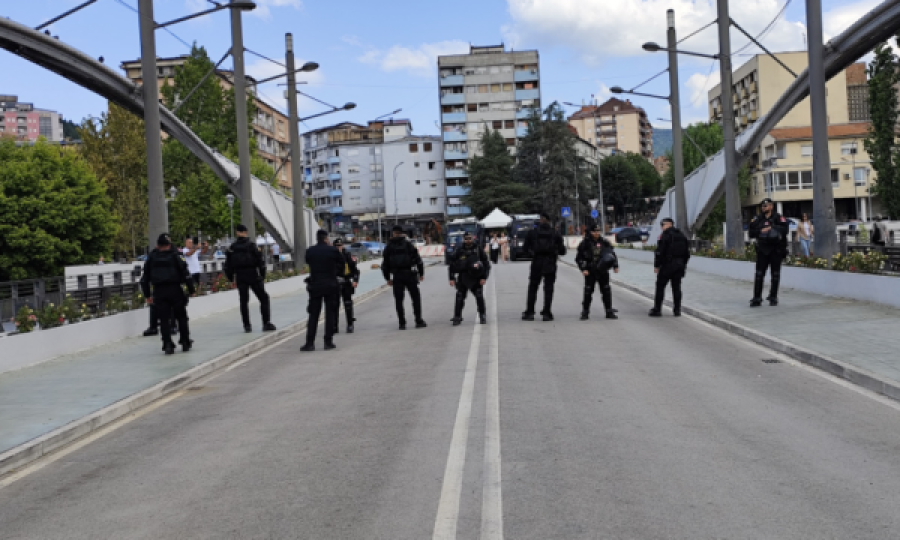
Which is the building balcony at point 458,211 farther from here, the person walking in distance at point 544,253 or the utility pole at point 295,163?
the person walking in distance at point 544,253

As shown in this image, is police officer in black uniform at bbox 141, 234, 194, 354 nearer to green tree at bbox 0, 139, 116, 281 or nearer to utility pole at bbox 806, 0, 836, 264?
utility pole at bbox 806, 0, 836, 264

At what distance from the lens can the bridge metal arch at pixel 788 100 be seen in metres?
19.6

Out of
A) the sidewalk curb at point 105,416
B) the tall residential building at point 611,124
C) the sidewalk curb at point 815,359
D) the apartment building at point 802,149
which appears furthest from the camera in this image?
the tall residential building at point 611,124

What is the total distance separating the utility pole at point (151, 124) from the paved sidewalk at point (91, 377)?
7.95ft

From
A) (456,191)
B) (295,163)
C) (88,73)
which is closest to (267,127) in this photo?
(456,191)

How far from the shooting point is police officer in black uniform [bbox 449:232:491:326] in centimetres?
1625

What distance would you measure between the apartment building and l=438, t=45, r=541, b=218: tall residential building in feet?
90.5

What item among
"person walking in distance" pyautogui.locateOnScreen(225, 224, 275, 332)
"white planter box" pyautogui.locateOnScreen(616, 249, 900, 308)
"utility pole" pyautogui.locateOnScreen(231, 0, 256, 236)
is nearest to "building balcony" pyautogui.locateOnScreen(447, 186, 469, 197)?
"utility pole" pyautogui.locateOnScreen(231, 0, 256, 236)

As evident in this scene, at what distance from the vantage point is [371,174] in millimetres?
116500

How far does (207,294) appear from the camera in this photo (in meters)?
22.5

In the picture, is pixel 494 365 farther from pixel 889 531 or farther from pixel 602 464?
pixel 889 531

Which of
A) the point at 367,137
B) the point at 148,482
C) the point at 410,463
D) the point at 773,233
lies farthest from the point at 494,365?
the point at 367,137

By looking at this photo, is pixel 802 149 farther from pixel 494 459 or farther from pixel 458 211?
pixel 494 459

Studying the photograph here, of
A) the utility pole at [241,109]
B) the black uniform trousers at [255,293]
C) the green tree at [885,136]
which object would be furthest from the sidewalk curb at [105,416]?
the green tree at [885,136]
